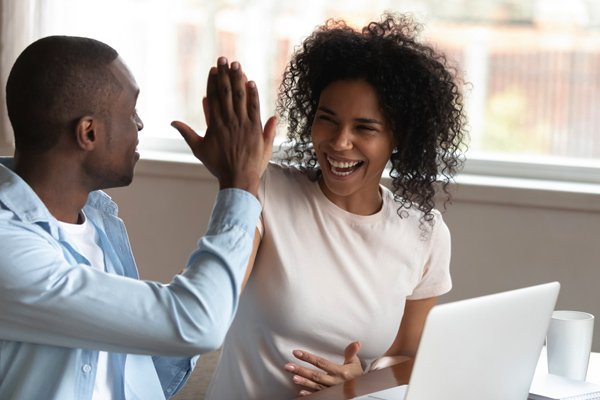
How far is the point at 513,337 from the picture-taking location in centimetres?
153

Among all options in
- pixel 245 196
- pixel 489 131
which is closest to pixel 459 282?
pixel 489 131

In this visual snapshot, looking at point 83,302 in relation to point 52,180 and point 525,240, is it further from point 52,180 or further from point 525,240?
point 525,240

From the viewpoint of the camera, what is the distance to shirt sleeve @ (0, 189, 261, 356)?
1.39m

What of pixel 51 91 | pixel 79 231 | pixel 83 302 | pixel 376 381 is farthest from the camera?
pixel 376 381

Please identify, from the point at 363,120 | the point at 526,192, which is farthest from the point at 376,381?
the point at 526,192

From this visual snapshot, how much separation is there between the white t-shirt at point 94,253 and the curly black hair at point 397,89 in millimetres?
589

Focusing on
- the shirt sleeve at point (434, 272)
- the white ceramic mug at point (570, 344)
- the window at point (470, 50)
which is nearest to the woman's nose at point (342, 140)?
the shirt sleeve at point (434, 272)

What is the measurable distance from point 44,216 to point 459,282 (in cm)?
216

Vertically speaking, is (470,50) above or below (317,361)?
above

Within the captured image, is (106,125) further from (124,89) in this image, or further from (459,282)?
(459,282)

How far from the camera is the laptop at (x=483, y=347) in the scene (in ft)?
4.56

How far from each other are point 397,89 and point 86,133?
27.8 inches

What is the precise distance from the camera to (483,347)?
1.47 metres

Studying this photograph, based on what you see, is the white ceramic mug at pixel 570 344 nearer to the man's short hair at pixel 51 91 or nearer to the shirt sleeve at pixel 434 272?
the shirt sleeve at pixel 434 272
